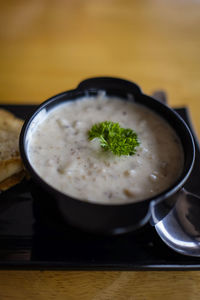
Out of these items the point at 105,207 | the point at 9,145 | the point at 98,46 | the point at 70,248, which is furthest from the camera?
the point at 98,46

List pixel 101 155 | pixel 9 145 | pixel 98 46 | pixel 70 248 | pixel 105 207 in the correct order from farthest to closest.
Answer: pixel 98 46 → pixel 9 145 → pixel 101 155 → pixel 70 248 → pixel 105 207

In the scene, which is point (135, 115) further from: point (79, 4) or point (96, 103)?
point (79, 4)

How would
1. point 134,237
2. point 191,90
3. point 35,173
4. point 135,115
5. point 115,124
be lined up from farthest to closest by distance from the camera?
point 191,90 < point 135,115 < point 115,124 < point 134,237 < point 35,173

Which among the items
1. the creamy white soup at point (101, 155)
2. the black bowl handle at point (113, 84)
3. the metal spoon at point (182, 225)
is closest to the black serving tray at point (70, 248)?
the metal spoon at point (182, 225)

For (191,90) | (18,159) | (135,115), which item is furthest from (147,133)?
(191,90)

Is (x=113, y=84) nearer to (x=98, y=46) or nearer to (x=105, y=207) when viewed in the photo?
(x=105, y=207)

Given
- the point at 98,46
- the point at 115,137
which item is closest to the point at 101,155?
the point at 115,137

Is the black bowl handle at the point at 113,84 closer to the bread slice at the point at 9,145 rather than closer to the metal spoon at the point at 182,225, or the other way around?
the bread slice at the point at 9,145
